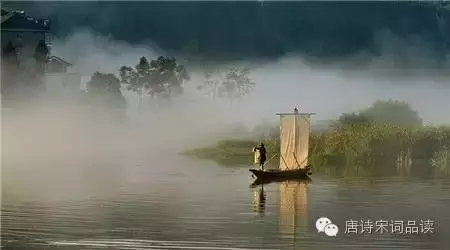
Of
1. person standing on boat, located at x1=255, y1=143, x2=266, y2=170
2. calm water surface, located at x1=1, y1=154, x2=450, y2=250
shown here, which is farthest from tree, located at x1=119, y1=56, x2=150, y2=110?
person standing on boat, located at x1=255, y1=143, x2=266, y2=170

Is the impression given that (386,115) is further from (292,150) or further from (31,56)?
(31,56)

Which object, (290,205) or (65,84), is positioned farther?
(65,84)

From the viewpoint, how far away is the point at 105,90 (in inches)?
207

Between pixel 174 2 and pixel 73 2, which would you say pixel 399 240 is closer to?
pixel 174 2

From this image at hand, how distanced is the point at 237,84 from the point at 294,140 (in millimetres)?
500

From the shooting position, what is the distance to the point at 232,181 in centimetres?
524

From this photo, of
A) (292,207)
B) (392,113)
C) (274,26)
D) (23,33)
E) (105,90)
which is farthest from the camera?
(23,33)

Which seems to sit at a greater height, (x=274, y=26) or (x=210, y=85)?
(x=274, y=26)

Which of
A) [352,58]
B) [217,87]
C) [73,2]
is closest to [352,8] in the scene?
[352,58]

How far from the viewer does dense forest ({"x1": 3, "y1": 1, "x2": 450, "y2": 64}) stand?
16.8ft

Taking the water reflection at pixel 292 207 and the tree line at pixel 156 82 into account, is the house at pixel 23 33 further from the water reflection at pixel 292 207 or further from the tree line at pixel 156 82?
the water reflection at pixel 292 207

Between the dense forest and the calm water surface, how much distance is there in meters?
0.76

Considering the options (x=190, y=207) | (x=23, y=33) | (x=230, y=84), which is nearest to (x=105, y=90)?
(x=23, y=33)

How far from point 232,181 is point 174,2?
1.18 metres
